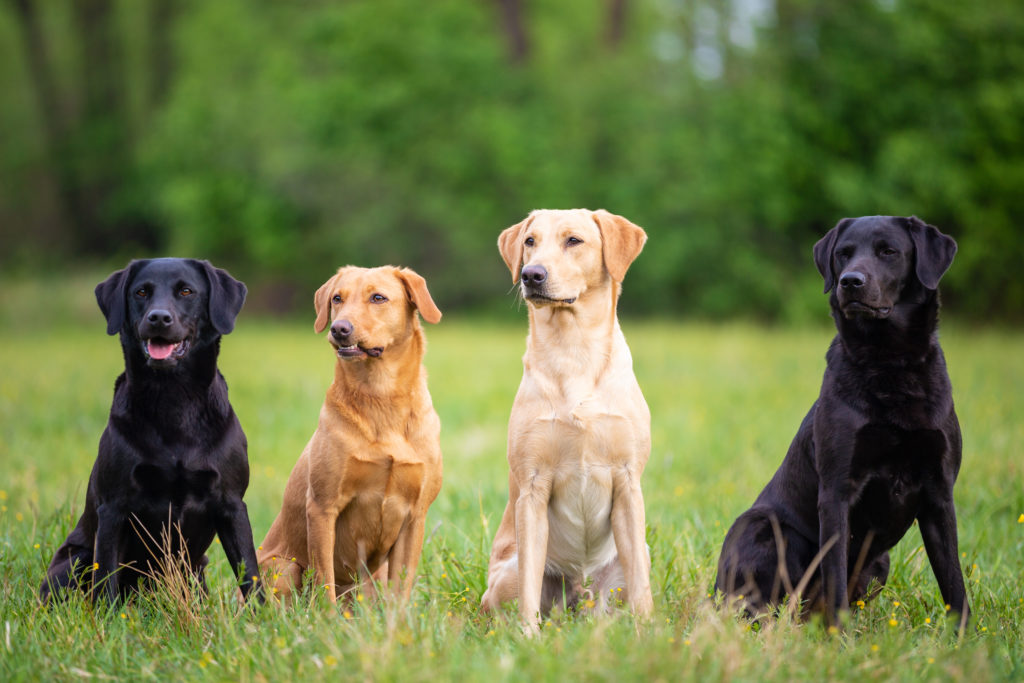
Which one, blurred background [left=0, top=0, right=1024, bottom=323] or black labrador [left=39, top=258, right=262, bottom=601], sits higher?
blurred background [left=0, top=0, right=1024, bottom=323]

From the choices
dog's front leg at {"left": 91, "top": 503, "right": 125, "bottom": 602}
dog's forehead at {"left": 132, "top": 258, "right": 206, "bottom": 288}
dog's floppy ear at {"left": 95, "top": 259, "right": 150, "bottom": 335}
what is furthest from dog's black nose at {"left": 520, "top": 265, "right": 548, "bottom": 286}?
dog's front leg at {"left": 91, "top": 503, "right": 125, "bottom": 602}

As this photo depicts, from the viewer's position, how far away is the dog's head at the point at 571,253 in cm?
400

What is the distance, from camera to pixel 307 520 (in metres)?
4.41

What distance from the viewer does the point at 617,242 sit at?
4164 millimetres

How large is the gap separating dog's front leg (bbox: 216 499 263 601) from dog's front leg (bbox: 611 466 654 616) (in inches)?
63.2

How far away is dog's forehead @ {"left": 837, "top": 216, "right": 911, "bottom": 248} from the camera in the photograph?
13.0ft

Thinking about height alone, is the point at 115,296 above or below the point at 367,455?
above

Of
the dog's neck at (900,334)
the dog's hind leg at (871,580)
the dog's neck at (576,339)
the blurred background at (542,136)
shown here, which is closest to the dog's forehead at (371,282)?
the dog's neck at (576,339)

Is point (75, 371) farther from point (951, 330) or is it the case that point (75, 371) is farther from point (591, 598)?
point (951, 330)

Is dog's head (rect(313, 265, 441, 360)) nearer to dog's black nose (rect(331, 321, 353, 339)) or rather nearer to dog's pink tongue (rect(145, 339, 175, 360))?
dog's black nose (rect(331, 321, 353, 339))

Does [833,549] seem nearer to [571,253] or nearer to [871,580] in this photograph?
[871,580]

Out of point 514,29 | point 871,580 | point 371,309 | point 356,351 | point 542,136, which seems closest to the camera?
point 871,580

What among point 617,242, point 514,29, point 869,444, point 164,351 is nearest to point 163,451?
point 164,351

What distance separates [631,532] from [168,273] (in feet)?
7.86
